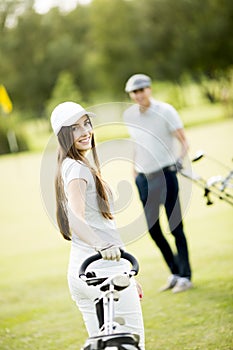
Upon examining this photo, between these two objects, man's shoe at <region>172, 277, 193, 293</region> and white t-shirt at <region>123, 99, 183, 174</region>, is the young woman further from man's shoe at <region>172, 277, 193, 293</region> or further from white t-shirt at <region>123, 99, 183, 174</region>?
man's shoe at <region>172, 277, 193, 293</region>

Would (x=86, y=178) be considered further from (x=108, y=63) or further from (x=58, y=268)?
(x=108, y=63)

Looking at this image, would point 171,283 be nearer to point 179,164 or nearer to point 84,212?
point 179,164

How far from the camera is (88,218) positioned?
299cm

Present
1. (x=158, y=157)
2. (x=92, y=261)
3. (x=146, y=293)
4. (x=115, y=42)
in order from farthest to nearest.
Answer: (x=115, y=42) → (x=146, y=293) → (x=158, y=157) → (x=92, y=261)

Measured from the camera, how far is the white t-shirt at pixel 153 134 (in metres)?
5.94

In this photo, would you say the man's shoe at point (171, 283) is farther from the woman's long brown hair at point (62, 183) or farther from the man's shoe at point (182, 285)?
the woman's long brown hair at point (62, 183)

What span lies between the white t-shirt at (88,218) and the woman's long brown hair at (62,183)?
0.08ft

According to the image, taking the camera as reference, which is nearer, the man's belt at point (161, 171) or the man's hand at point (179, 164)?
the man's hand at point (179, 164)

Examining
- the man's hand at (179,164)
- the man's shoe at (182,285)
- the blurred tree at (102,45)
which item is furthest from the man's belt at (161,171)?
the blurred tree at (102,45)

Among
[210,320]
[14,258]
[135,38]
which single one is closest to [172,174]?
[210,320]

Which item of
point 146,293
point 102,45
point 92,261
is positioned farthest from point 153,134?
point 102,45

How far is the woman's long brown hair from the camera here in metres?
2.99

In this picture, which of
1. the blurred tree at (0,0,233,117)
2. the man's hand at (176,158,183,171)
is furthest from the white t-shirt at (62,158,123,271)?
the blurred tree at (0,0,233,117)

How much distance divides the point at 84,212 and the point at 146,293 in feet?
11.7
